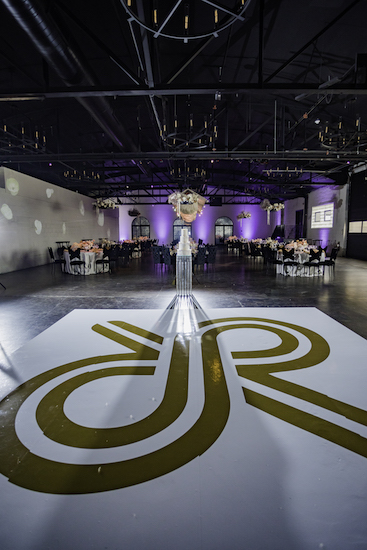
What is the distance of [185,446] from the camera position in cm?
181

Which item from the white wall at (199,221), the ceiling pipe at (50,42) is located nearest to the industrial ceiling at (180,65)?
the ceiling pipe at (50,42)

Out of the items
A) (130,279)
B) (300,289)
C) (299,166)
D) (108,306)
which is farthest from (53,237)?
(299,166)

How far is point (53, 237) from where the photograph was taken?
544 inches

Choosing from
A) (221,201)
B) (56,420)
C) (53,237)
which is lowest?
(56,420)

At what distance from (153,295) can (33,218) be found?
8.36m

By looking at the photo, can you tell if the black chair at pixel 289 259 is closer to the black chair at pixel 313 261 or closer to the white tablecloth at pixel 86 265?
the black chair at pixel 313 261

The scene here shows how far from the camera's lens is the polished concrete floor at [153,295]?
14.9 feet

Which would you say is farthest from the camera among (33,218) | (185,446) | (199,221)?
(199,221)

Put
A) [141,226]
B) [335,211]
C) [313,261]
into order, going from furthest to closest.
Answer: [141,226], [335,211], [313,261]

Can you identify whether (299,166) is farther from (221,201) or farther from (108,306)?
(108,306)

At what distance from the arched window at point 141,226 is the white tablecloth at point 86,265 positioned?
586 inches

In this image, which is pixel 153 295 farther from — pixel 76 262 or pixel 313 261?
pixel 313 261

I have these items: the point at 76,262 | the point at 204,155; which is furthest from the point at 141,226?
the point at 204,155

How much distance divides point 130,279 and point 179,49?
220 inches
